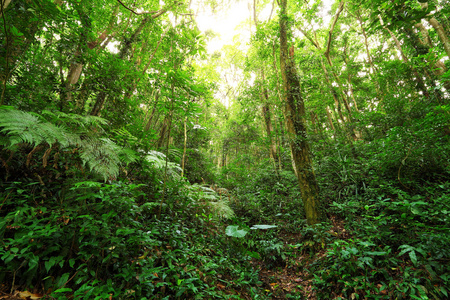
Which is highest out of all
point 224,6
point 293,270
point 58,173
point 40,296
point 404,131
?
point 224,6

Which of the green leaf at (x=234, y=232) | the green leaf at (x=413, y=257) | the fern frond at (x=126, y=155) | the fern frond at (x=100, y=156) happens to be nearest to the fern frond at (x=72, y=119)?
the fern frond at (x=100, y=156)

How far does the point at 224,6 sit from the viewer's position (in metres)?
8.45

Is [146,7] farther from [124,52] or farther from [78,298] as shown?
[78,298]

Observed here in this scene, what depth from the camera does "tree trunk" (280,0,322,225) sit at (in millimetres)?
4344

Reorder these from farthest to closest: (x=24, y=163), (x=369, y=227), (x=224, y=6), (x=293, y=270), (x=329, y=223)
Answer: (x=224, y=6) < (x=329, y=223) < (x=293, y=270) < (x=369, y=227) < (x=24, y=163)


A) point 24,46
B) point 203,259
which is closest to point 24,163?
point 24,46

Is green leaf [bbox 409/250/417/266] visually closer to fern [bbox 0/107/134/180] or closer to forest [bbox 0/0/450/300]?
forest [bbox 0/0/450/300]

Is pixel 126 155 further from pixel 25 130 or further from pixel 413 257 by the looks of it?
pixel 413 257

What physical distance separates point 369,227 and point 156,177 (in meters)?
4.00

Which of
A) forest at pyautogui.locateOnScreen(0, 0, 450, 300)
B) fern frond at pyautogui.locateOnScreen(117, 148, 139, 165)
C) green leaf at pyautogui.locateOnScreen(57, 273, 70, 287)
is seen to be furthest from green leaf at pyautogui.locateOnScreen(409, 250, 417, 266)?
fern frond at pyautogui.locateOnScreen(117, 148, 139, 165)

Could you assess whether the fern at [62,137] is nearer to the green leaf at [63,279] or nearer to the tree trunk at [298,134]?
the green leaf at [63,279]

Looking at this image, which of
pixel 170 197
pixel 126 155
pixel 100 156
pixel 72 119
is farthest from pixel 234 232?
pixel 72 119

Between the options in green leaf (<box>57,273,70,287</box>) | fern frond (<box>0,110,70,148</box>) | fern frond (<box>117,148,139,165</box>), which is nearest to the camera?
green leaf (<box>57,273,70,287</box>)

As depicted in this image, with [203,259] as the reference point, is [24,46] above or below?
above
